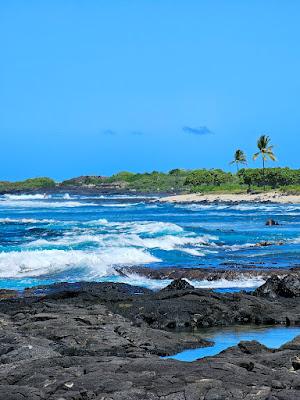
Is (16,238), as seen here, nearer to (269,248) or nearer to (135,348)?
(269,248)

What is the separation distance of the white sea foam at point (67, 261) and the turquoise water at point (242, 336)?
14.6m

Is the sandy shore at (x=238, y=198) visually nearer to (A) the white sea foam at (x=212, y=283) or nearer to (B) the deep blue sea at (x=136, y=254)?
(B) the deep blue sea at (x=136, y=254)

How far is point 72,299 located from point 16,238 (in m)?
36.5

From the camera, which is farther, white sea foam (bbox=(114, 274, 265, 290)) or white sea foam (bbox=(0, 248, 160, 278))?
white sea foam (bbox=(0, 248, 160, 278))

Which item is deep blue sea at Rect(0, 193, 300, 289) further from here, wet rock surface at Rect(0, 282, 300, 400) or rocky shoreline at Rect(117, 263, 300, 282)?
wet rock surface at Rect(0, 282, 300, 400)

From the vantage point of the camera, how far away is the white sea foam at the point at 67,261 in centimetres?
3459

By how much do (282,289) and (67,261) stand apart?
15.8 metres

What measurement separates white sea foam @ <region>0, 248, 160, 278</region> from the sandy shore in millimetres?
76914

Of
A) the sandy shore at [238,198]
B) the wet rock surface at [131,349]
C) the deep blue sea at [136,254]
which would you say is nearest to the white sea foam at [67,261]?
the deep blue sea at [136,254]

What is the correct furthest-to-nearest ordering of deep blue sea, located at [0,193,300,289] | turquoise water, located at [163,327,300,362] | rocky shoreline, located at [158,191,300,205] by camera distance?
1. rocky shoreline, located at [158,191,300,205]
2. deep blue sea, located at [0,193,300,289]
3. turquoise water, located at [163,327,300,362]

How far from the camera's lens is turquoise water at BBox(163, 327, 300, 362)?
655 inches

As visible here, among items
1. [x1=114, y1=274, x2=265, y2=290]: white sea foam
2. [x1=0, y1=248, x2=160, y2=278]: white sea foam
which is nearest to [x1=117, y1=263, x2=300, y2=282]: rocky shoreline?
[x1=114, y1=274, x2=265, y2=290]: white sea foam

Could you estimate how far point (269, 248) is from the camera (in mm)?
43438

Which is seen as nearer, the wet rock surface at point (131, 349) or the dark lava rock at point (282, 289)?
the wet rock surface at point (131, 349)
